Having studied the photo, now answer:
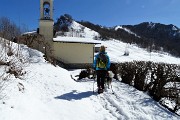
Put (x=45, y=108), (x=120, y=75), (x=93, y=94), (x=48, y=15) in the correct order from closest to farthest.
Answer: (x=45, y=108) < (x=93, y=94) < (x=120, y=75) < (x=48, y=15)

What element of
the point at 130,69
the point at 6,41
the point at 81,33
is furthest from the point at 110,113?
the point at 81,33

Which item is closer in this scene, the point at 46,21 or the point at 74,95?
the point at 74,95

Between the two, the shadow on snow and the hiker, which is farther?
the hiker

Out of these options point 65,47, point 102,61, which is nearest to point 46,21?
point 65,47

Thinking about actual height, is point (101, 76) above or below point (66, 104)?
above

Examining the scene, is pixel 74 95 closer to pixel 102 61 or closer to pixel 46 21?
pixel 102 61

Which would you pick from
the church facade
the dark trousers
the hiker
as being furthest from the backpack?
the church facade

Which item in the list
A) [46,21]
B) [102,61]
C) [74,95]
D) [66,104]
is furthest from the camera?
[46,21]

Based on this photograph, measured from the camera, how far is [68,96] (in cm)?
801

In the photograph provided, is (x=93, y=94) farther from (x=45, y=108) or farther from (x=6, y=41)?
(x=6, y=41)

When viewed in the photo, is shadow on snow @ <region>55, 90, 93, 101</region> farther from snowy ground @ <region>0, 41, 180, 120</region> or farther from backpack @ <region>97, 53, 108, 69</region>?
backpack @ <region>97, 53, 108, 69</region>

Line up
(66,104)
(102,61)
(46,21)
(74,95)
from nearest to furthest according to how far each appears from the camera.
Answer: (66,104) → (74,95) → (102,61) → (46,21)

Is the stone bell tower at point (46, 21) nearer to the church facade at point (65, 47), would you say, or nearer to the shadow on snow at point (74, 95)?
the church facade at point (65, 47)

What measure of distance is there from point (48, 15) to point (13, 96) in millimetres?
21827
